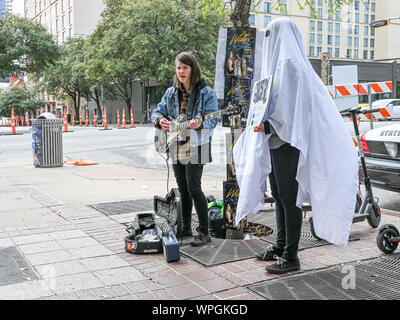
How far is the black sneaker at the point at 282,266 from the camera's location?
3.61 metres

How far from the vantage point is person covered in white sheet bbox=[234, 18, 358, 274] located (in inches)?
133

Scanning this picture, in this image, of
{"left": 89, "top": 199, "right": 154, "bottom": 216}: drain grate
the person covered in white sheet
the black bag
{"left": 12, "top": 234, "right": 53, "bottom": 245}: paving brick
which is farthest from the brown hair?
{"left": 89, "top": 199, "right": 154, "bottom": 216}: drain grate

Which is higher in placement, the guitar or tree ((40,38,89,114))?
tree ((40,38,89,114))

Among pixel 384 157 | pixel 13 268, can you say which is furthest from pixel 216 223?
pixel 384 157

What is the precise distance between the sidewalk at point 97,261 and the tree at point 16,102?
55.4 metres

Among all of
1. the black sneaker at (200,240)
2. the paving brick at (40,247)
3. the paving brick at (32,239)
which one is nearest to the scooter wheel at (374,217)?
the black sneaker at (200,240)

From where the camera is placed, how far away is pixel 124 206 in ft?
20.9

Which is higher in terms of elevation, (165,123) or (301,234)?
(165,123)

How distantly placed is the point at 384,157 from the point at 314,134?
3.18m

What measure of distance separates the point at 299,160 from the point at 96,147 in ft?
43.7

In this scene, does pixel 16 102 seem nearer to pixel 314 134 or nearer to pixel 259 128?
pixel 259 128

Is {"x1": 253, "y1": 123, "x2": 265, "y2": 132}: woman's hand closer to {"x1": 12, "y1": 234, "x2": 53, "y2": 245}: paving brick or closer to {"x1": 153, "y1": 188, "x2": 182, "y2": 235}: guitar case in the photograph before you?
{"x1": 153, "y1": 188, "x2": 182, "y2": 235}: guitar case

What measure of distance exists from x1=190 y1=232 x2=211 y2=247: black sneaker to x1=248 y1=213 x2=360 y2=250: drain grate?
2.06 ft
